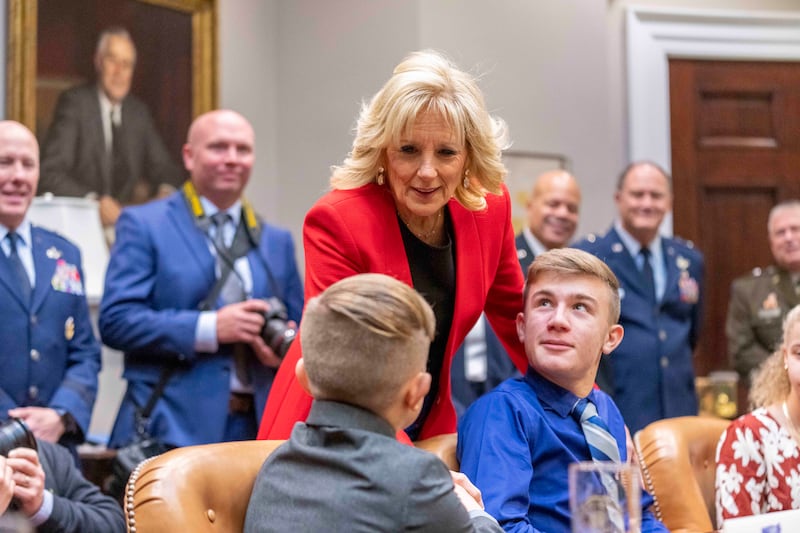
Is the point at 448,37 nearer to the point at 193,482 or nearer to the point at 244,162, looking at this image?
the point at 244,162

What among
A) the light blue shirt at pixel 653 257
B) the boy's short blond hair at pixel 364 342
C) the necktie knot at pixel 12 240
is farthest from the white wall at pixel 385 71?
the boy's short blond hair at pixel 364 342

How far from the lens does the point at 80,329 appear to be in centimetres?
352

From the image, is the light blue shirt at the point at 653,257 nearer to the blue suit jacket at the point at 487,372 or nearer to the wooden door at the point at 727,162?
the blue suit jacket at the point at 487,372

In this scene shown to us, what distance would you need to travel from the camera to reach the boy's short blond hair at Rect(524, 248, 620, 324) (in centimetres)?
229

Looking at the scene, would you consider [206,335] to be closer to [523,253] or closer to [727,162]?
[523,253]

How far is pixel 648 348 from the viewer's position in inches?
170

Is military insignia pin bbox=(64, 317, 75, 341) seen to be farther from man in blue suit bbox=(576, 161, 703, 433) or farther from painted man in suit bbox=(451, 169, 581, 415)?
man in blue suit bbox=(576, 161, 703, 433)

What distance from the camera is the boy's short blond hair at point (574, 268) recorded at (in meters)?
2.29

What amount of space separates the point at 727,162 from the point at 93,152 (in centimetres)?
327

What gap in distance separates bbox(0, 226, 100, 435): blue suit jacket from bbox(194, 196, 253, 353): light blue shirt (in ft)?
1.13

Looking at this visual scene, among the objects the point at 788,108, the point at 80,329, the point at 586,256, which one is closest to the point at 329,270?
the point at 586,256

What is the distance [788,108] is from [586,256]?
422cm

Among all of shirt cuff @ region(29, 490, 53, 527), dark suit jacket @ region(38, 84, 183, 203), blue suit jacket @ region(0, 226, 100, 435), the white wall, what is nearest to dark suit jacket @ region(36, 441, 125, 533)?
shirt cuff @ region(29, 490, 53, 527)

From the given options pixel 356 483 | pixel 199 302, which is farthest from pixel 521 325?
pixel 199 302
